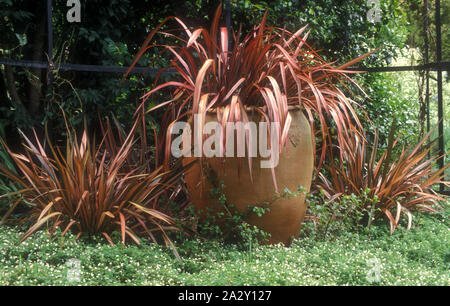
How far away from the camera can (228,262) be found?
8.28ft

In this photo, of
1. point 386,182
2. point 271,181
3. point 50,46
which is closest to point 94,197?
point 271,181

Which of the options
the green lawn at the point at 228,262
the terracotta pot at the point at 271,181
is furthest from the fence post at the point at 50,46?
the terracotta pot at the point at 271,181

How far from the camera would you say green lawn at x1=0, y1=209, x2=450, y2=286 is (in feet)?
7.35

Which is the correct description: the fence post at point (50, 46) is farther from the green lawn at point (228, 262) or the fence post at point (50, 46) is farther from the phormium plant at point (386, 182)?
the phormium plant at point (386, 182)

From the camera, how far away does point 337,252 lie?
2.67m

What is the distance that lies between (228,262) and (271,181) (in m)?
0.53

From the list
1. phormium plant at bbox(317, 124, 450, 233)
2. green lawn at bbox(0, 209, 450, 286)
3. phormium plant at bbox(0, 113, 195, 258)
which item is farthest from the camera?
phormium plant at bbox(317, 124, 450, 233)

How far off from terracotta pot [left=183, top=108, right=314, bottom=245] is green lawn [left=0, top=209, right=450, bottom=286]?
0.16m

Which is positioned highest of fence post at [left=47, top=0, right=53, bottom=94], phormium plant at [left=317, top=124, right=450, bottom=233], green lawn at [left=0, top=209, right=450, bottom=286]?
fence post at [left=47, top=0, right=53, bottom=94]

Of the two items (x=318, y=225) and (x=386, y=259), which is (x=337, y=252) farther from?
(x=318, y=225)

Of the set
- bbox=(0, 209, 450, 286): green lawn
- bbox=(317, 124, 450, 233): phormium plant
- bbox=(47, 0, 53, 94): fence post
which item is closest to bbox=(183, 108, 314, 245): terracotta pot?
bbox=(0, 209, 450, 286): green lawn

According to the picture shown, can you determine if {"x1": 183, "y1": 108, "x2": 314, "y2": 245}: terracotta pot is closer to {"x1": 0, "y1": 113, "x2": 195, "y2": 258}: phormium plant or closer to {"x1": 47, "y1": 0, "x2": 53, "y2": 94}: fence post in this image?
{"x1": 0, "y1": 113, "x2": 195, "y2": 258}: phormium plant

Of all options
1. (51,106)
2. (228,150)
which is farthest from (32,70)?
(228,150)
